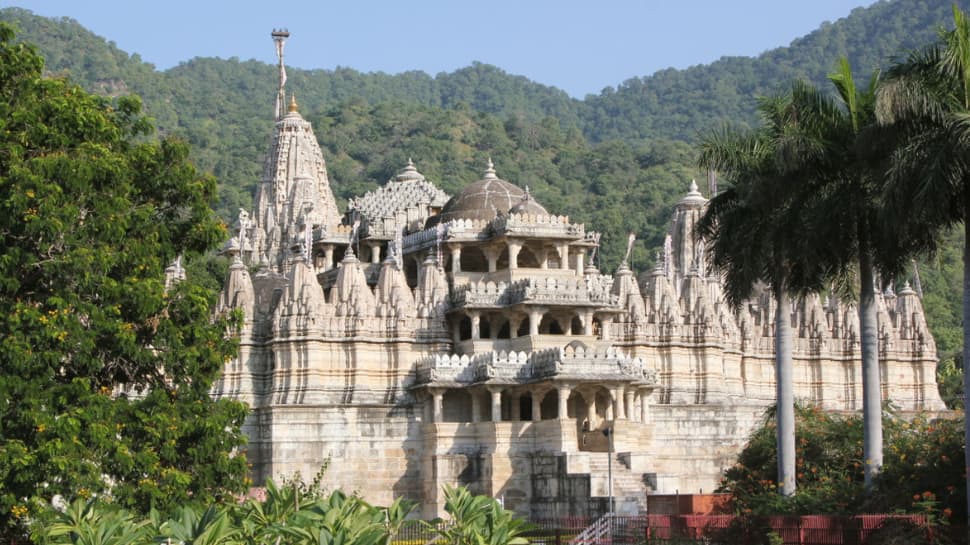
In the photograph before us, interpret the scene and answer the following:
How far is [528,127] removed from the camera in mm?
165500

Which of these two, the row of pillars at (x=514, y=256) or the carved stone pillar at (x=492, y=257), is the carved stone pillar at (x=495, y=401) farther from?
the carved stone pillar at (x=492, y=257)

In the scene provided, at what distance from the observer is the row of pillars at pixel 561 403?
59319 mm

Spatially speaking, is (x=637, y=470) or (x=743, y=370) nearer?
(x=637, y=470)

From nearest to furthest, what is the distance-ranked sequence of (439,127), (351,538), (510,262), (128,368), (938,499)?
1. (351,538)
2. (938,499)
3. (128,368)
4. (510,262)
5. (439,127)

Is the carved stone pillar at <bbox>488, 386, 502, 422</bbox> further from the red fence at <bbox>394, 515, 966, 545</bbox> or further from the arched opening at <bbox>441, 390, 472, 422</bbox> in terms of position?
the red fence at <bbox>394, 515, 966, 545</bbox>

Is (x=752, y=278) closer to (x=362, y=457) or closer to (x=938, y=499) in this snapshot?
(x=938, y=499)

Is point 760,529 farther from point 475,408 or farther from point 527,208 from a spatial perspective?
point 527,208

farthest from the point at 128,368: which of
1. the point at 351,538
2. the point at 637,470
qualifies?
the point at 637,470

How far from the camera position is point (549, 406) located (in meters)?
63.5

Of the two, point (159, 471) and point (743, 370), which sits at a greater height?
point (743, 370)

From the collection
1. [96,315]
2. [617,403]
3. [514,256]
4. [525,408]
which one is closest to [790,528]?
[96,315]

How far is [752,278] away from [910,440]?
564 centimetres

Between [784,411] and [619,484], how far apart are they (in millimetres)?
15816

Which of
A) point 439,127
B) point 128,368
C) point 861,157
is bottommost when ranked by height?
point 128,368
